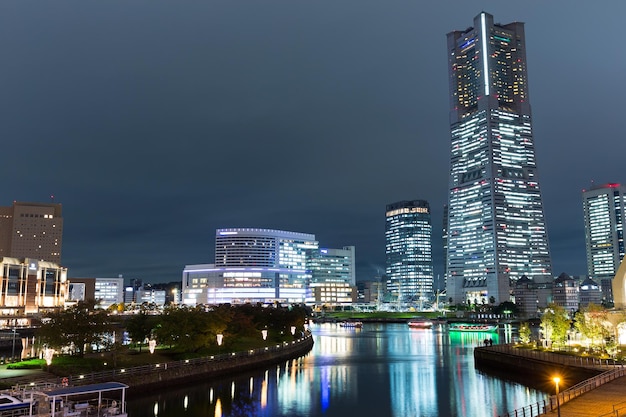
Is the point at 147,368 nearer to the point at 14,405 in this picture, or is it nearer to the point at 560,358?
the point at 14,405

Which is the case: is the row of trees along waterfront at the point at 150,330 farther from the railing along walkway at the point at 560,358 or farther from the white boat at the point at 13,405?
the railing along walkway at the point at 560,358

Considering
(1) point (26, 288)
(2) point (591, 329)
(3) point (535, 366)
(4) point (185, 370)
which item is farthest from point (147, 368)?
(1) point (26, 288)

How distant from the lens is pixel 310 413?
152 feet

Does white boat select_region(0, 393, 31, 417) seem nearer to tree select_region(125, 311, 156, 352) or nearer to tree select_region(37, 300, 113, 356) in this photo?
tree select_region(37, 300, 113, 356)

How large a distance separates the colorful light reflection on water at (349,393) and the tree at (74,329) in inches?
479

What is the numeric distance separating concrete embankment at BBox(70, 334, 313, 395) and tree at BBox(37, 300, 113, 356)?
28.2 ft

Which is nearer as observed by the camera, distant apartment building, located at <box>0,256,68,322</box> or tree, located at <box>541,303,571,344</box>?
tree, located at <box>541,303,571,344</box>

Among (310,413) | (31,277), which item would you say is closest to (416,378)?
(310,413)

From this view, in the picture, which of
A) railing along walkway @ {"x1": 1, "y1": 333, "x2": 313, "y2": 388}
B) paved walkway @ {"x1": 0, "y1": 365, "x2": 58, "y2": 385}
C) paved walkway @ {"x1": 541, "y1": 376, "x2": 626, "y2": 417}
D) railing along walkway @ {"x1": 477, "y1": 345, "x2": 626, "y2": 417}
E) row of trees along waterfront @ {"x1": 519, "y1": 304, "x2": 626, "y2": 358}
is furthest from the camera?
row of trees along waterfront @ {"x1": 519, "y1": 304, "x2": 626, "y2": 358}

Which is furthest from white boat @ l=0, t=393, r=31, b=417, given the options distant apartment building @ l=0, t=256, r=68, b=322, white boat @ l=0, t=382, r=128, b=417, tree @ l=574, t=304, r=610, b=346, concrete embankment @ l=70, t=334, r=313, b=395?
distant apartment building @ l=0, t=256, r=68, b=322

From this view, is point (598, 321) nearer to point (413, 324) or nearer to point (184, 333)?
point (184, 333)

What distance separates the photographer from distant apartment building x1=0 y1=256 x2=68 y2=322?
5157 inches

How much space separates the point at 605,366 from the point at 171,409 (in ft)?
136

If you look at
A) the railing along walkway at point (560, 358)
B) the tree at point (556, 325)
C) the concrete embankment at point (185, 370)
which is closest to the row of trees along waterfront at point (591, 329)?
the tree at point (556, 325)
